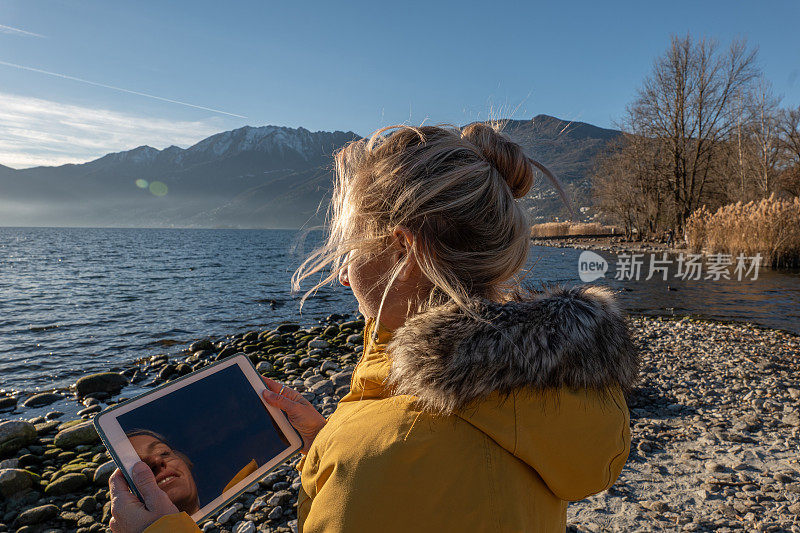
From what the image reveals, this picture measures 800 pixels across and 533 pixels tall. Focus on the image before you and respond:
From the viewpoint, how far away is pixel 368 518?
88cm

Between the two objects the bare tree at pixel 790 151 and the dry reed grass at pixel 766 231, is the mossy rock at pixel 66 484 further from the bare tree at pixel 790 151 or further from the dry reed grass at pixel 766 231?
the bare tree at pixel 790 151

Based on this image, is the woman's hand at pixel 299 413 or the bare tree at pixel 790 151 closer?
the woman's hand at pixel 299 413

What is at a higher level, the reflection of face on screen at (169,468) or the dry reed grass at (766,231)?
the dry reed grass at (766,231)

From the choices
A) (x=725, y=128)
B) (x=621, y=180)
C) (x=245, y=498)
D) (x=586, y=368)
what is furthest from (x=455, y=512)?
(x=621, y=180)

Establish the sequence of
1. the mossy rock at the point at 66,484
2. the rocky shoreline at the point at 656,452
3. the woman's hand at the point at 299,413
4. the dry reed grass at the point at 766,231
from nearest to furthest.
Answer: the woman's hand at the point at 299,413 → the rocky shoreline at the point at 656,452 → the mossy rock at the point at 66,484 → the dry reed grass at the point at 766,231

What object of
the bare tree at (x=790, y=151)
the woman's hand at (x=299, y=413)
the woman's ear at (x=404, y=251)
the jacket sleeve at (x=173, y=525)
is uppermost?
the bare tree at (x=790, y=151)

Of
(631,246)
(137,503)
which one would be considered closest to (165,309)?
(137,503)

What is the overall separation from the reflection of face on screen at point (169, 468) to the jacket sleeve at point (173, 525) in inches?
6.6

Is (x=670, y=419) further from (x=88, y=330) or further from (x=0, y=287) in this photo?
(x=0, y=287)

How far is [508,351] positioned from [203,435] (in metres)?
1.07

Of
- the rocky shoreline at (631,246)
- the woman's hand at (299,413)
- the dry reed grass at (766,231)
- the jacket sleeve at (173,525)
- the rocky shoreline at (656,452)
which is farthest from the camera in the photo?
the rocky shoreline at (631,246)

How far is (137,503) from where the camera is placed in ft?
3.95

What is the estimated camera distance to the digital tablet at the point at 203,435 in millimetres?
1324

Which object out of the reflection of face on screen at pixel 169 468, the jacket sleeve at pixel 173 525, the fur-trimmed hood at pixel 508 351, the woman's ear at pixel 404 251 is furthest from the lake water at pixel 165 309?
the fur-trimmed hood at pixel 508 351
